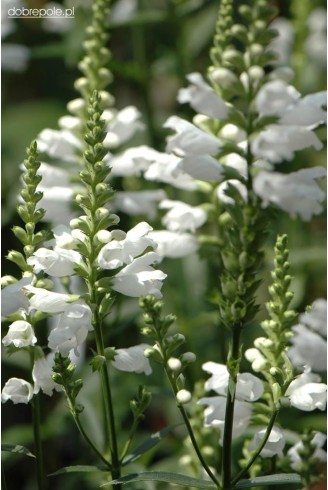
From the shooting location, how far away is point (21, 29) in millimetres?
4074

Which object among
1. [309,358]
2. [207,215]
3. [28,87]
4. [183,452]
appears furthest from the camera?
[28,87]

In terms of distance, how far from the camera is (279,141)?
122cm

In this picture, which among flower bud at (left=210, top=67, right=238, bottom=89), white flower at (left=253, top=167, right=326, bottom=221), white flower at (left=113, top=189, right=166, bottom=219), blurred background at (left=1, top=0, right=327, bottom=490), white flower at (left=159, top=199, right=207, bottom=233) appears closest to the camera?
white flower at (left=253, top=167, right=326, bottom=221)

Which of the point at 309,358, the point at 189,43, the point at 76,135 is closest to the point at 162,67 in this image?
the point at 189,43

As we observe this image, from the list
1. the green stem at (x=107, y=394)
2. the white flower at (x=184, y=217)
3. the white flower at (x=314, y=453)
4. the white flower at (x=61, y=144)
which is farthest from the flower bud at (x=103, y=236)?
the white flower at (x=61, y=144)

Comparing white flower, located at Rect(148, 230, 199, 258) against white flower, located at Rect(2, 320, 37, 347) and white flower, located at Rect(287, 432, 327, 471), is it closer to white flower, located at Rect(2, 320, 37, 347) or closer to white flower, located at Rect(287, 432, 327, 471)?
white flower, located at Rect(287, 432, 327, 471)

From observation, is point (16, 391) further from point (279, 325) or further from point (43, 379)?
point (279, 325)

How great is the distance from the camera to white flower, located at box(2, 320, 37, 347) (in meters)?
1.34

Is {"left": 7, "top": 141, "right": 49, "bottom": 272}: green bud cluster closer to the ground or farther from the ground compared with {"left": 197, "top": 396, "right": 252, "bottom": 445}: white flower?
farther from the ground

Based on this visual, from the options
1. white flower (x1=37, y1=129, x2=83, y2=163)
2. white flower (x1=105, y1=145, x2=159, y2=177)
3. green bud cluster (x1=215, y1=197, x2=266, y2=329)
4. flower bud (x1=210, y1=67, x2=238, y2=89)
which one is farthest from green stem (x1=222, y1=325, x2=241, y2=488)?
white flower (x1=37, y1=129, x2=83, y2=163)

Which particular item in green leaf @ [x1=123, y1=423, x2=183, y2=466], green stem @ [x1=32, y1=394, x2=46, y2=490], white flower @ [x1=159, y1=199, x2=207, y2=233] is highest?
white flower @ [x1=159, y1=199, x2=207, y2=233]

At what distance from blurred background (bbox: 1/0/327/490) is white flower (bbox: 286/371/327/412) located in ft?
1.79

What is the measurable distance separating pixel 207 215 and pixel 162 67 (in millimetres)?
1086

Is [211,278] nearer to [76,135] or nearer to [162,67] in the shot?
[162,67]
